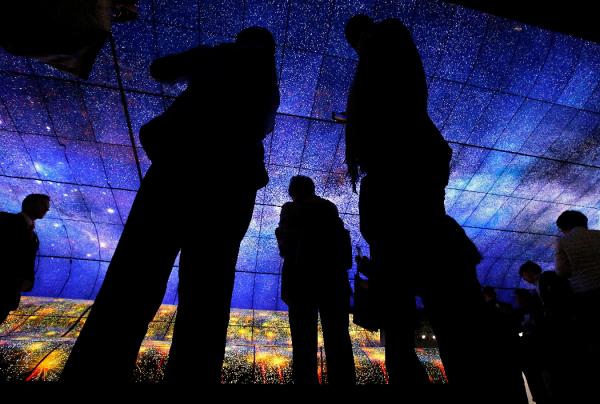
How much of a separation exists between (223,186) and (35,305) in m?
5.55

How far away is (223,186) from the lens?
1371mm

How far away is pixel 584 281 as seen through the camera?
2.58 metres

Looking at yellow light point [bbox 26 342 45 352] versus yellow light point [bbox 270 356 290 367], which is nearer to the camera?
yellow light point [bbox 26 342 45 352]

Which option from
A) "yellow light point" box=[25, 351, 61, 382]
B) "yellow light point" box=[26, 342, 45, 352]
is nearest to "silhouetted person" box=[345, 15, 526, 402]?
"yellow light point" box=[25, 351, 61, 382]

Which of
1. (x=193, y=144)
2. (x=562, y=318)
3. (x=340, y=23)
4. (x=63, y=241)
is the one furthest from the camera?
(x=63, y=241)

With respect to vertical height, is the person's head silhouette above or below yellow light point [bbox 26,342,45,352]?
above

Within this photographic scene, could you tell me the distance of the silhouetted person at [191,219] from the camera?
3.43 feet

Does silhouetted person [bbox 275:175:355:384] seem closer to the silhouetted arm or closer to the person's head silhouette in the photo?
the silhouetted arm

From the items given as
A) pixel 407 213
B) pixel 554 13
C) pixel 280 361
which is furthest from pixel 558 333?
pixel 554 13

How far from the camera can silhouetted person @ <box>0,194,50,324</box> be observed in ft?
8.40

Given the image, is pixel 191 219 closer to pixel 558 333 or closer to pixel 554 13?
pixel 558 333

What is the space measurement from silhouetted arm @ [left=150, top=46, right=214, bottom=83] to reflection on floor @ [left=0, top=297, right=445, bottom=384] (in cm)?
246

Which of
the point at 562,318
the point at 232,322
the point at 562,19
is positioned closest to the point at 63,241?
the point at 232,322

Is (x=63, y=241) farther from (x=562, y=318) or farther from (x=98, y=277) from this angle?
(x=562, y=318)
